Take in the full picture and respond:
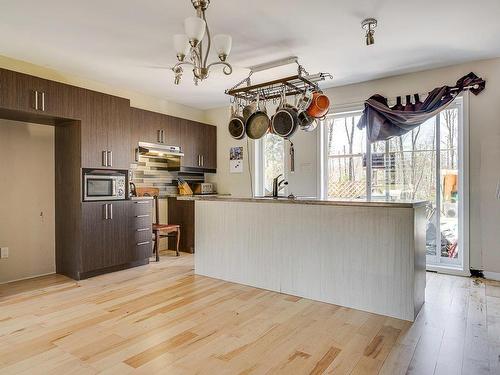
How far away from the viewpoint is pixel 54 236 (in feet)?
13.1

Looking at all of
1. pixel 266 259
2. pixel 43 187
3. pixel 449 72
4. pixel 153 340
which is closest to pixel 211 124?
pixel 43 187

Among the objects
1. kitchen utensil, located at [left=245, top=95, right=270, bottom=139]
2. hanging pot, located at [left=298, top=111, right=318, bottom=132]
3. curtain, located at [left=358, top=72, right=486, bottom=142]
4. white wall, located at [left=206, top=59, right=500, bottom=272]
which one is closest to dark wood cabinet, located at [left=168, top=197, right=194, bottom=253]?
kitchen utensil, located at [left=245, top=95, right=270, bottom=139]

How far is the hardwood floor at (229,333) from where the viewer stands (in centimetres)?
191

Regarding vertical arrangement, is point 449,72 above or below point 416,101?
above

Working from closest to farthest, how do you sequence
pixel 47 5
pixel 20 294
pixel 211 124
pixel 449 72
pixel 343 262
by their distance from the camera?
1. pixel 47 5
2. pixel 343 262
3. pixel 20 294
4. pixel 449 72
5. pixel 211 124

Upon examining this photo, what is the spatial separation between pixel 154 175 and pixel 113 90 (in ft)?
4.54

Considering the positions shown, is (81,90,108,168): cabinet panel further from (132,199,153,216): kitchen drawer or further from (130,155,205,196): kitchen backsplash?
(130,155,205,196): kitchen backsplash

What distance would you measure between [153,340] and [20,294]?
1864 mm

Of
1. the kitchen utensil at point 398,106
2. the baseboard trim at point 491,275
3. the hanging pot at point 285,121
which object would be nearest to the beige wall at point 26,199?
the hanging pot at point 285,121

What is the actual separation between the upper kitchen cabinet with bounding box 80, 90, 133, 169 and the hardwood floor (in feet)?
4.85

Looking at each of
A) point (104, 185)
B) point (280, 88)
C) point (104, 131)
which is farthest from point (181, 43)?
point (104, 185)

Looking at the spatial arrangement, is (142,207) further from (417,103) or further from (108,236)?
(417,103)

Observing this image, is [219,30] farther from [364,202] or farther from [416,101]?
[416,101]

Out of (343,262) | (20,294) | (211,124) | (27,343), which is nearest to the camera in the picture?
(27,343)
